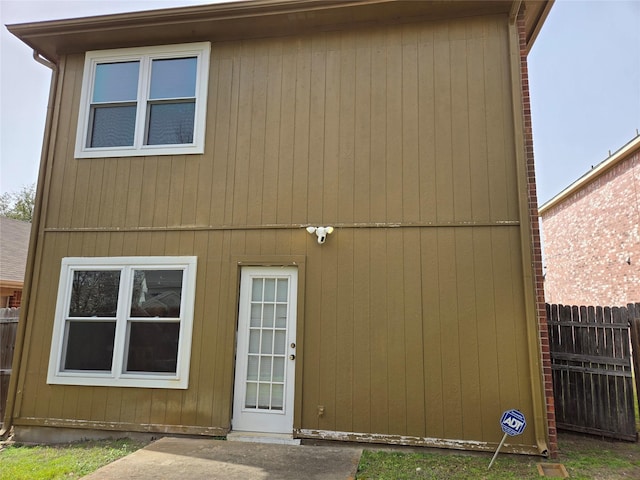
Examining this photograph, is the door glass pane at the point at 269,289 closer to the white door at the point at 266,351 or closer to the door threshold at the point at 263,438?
the white door at the point at 266,351

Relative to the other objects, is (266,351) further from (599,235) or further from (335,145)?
(599,235)

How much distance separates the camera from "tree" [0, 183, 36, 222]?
28.5 metres

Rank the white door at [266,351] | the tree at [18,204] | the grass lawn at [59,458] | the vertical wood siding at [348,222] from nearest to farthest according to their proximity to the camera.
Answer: the grass lawn at [59,458] → the vertical wood siding at [348,222] → the white door at [266,351] → the tree at [18,204]

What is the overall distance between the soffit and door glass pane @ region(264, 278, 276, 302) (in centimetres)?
345

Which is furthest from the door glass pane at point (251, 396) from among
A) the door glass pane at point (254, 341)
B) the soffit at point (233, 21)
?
the soffit at point (233, 21)

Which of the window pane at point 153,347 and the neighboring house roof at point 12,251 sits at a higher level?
the neighboring house roof at point 12,251

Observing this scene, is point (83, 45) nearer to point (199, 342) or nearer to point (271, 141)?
point (271, 141)

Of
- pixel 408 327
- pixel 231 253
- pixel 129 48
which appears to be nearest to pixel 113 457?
pixel 231 253

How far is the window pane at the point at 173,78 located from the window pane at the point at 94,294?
8.60 ft

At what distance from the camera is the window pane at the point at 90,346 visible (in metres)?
5.50

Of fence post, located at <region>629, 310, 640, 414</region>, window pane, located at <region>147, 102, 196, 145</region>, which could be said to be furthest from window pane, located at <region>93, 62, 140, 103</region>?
fence post, located at <region>629, 310, 640, 414</region>

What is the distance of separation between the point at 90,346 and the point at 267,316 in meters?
2.44

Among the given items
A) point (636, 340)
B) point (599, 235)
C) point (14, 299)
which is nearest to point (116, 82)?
point (636, 340)

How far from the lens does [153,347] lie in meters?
5.41
